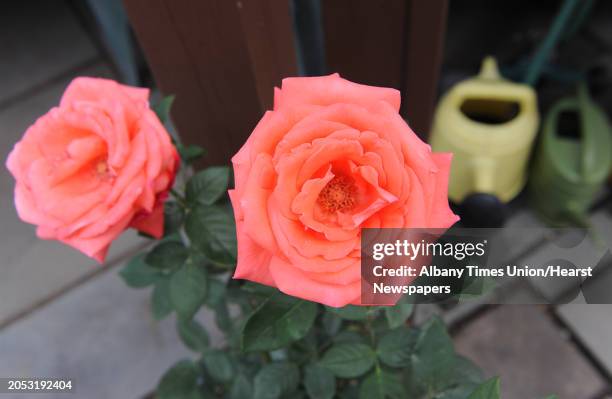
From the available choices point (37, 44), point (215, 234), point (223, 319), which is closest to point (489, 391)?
point (215, 234)

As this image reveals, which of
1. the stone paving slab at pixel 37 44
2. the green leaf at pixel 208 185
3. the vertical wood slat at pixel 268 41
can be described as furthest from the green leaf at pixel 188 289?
the stone paving slab at pixel 37 44

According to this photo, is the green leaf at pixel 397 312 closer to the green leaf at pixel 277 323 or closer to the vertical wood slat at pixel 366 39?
the green leaf at pixel 277 323

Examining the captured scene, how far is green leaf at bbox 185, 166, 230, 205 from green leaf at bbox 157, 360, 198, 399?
0.40 meters

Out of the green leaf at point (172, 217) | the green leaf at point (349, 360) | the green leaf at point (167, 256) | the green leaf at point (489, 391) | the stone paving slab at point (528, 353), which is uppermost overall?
the green leaf at point (172, 217)

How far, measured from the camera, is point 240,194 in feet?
1.51

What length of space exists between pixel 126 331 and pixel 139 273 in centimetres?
59

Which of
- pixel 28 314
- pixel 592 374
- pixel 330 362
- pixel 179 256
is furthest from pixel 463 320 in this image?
pixel 28 314

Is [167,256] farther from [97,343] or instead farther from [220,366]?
[97,343]

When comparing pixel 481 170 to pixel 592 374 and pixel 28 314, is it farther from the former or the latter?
pixel 28 314

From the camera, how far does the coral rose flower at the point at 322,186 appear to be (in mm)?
447

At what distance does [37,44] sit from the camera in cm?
204

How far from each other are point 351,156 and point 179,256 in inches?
16.5

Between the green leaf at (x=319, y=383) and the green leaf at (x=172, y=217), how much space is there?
12.4 inches

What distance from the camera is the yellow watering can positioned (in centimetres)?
137
